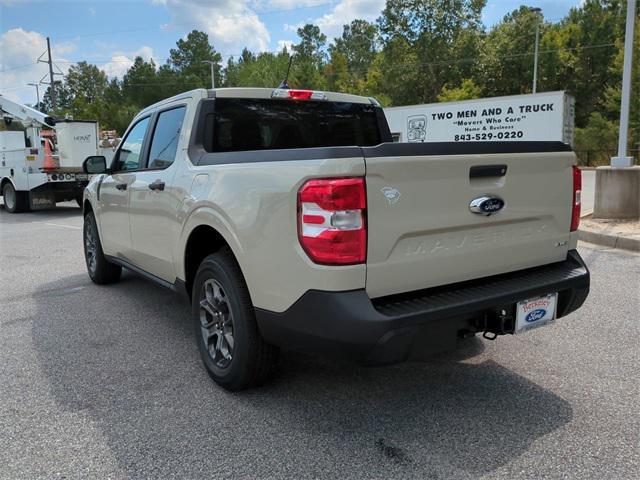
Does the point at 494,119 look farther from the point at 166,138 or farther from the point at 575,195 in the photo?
the point at 166,138

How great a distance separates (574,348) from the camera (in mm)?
3986

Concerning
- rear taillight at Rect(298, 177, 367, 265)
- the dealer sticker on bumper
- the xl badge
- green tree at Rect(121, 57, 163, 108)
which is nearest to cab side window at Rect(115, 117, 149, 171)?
rear taillight at Rect(298, 177, 367, 265)

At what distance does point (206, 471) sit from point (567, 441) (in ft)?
5.90

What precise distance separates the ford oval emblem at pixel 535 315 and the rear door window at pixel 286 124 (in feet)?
6.94

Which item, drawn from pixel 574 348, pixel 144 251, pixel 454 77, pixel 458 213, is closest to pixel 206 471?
pixel 458 213

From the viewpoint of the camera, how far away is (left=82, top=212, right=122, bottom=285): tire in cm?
599

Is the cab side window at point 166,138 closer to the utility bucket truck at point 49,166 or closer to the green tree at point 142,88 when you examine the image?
the utility bucket truck at point 49,166

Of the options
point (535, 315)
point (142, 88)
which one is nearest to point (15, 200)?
point (535, 315)

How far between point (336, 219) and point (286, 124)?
1.91 m

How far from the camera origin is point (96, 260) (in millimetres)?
6090

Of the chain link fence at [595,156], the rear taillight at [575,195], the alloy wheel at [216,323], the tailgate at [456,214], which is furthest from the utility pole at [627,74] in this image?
the chain link fence at [595,156]

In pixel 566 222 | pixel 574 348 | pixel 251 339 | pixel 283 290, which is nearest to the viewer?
pixel 283 290

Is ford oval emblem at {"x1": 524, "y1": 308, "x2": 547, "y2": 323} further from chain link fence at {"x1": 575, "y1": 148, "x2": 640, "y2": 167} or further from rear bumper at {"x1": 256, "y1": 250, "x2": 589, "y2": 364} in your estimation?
chain link fence at {"x1": 575, "y1": 148, "x2": 640, "y2": 167}

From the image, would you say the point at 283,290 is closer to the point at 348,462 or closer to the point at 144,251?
the point at 348,462
